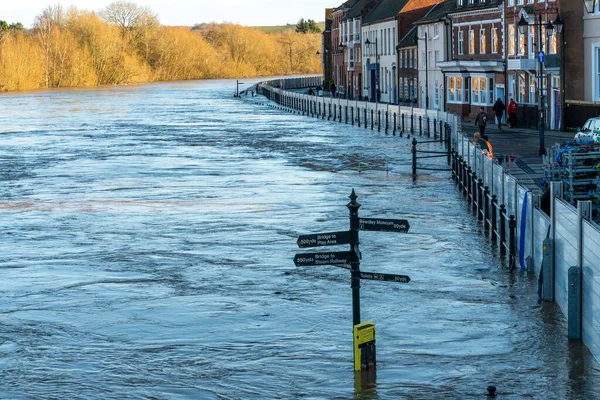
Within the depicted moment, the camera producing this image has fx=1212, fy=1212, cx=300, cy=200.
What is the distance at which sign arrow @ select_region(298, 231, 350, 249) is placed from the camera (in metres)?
12.3

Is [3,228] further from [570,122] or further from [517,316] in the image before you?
[570,122]

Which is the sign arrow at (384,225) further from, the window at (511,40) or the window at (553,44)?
the window at (511,40)

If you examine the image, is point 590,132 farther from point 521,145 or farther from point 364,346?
point 364,346

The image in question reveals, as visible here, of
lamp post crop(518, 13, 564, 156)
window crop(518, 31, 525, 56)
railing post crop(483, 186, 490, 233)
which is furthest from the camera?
window crop(518, 31, 525, 56)

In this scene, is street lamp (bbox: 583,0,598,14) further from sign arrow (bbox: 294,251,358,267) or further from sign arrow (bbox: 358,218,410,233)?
sign arrow (bbox: 294,251,358,267)

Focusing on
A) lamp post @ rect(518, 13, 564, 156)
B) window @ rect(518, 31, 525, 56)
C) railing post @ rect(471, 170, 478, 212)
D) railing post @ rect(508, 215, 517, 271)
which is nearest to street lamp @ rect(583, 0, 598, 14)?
lamp post @ rect(518, 13, 564, 156)

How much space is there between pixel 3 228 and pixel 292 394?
15.5 meters

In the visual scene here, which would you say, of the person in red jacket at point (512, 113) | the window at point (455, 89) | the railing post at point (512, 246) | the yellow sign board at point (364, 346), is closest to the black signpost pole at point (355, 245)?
the yellow sign board at point (364, 346)

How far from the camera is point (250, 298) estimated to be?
707 inches

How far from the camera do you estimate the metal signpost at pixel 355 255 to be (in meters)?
12.5

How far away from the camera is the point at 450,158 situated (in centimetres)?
4125

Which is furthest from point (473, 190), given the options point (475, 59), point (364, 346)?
point (475, 59)

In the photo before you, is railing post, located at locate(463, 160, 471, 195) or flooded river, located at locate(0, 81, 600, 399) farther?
railing post, located at locate(463, 160, 471, 195)

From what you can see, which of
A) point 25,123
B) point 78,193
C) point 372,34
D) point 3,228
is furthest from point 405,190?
point 372,34
